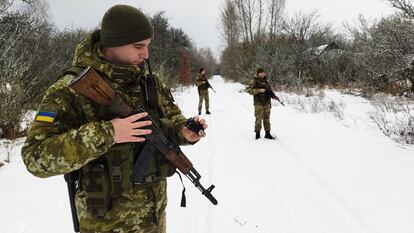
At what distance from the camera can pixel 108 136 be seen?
56.0 inches

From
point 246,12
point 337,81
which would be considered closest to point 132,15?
point 337,81

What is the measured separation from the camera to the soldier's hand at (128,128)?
145 centimetres

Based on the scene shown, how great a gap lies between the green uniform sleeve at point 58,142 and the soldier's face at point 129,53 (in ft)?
0.98

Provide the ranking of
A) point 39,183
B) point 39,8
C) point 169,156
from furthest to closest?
1. point 39,8
2. point 39,183
3. point 169,156

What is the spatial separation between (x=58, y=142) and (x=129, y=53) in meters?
0.54

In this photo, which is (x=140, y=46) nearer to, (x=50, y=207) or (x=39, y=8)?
(x=50, y=207)

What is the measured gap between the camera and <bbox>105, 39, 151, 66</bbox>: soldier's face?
1634 millimetres

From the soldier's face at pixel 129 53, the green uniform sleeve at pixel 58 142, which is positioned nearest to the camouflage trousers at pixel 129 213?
the green uniform sleeve at pixel 58 142

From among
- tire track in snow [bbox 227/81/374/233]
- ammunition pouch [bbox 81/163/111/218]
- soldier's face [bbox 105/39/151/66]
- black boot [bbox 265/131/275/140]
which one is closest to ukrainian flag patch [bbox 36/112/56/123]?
ammunition pouch [bbox 81/163/111/218]

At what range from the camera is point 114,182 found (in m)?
1.59

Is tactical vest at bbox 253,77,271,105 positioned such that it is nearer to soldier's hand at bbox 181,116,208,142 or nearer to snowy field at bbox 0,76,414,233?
snowy field at bbox 0,76,414,233

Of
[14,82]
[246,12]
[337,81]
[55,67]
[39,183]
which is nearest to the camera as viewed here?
[39,183]

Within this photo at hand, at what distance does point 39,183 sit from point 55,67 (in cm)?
755

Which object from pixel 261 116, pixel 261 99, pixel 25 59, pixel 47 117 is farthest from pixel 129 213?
pixel 25 59
